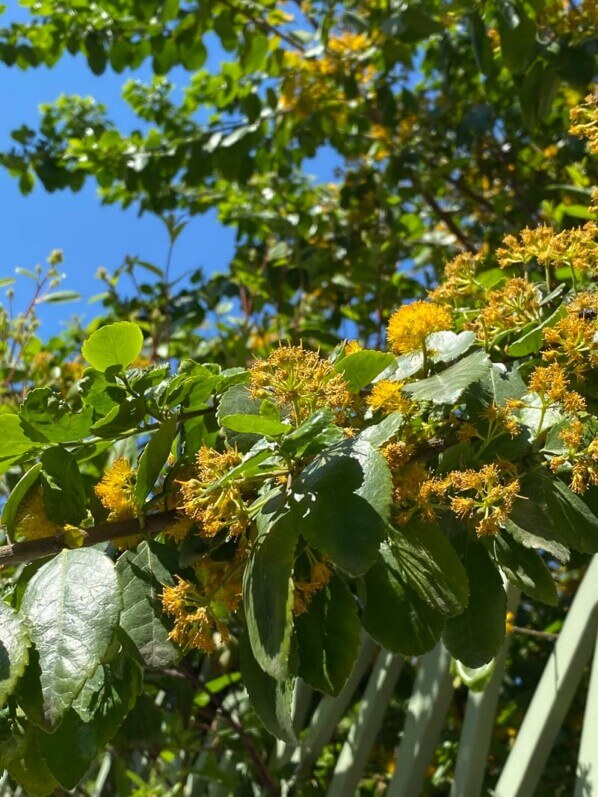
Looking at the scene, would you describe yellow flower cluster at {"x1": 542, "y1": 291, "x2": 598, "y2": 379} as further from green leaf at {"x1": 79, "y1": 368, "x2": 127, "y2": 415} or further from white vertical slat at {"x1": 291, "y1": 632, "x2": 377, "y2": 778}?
white vertical slat at {"x1": 291, "y1": 632, "x2": 377, "y2": 778}

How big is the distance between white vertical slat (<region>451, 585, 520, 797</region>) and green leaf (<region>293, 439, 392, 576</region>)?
2.55 ft

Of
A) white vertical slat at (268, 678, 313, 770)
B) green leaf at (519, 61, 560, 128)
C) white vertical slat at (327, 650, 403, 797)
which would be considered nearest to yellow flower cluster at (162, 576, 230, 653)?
white vertical slat at (327, 650, 403, 797)

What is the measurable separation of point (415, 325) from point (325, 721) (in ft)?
3.40

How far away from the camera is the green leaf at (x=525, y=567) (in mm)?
725

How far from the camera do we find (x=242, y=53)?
2.10 metres

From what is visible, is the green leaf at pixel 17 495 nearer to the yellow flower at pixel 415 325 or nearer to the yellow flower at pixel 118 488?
the yellow flower at pixel 118 488

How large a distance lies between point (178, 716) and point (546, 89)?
1.41 metres

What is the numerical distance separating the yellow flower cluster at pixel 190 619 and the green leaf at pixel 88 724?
81 millimetres

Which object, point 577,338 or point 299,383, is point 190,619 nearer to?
point 299,383

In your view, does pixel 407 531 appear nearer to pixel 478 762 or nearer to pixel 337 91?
pixel 478 762

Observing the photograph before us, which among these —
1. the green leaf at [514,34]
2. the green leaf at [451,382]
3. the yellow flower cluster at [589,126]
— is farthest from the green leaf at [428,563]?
the green leaf at [514,34]

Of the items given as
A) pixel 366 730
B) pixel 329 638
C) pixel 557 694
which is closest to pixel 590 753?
pixel 557 694

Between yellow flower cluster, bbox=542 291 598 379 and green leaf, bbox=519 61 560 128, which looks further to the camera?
green leaf, bbox=519 61 560 128

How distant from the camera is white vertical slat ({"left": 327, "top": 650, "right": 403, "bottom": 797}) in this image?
1.43m
